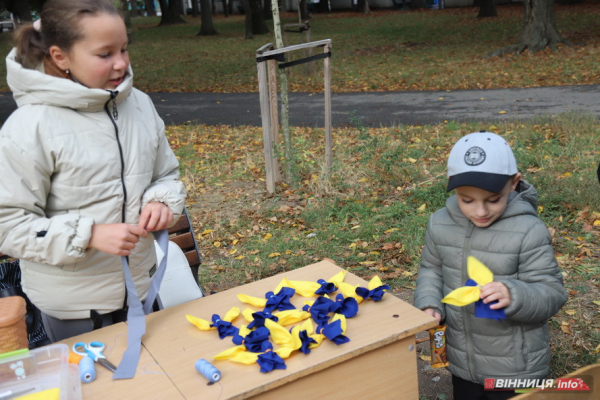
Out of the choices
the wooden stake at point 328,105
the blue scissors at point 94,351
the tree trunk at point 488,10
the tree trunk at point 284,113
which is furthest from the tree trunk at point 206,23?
the blue scissors at point 94,351

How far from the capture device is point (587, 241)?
4.54 metres

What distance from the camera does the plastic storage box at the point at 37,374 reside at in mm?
1756

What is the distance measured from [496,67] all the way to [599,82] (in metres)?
3.02

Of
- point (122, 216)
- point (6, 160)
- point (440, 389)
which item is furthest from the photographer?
point (440, 389)

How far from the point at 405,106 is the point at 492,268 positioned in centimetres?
886

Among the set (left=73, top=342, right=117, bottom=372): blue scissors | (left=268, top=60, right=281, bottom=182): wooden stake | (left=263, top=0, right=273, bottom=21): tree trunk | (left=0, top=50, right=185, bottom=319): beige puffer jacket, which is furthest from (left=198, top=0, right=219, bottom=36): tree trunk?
(left=73, top=342, right=117, bottom=372): blue scissors

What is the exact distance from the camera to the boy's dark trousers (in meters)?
2.28

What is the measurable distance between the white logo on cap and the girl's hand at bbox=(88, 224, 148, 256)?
1172mm

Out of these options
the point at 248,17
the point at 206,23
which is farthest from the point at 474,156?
the point at 206,23

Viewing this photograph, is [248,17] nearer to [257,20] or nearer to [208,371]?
[257,20]

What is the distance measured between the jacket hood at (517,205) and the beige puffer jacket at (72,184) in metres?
1.02

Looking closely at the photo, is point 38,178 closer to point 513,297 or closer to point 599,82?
point 513,297

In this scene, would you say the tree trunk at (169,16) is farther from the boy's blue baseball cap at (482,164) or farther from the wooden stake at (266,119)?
the boy's blue baseball cap at (482,164)

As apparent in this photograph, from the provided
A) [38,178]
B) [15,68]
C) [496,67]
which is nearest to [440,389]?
[38,178]
